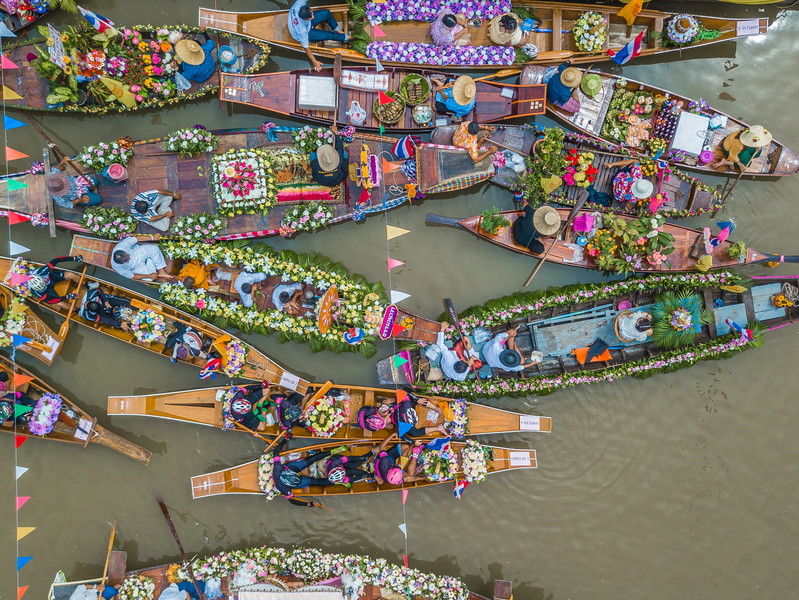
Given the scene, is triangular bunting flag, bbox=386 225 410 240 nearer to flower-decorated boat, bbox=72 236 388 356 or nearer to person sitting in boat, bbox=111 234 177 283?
flower-decorated boat, bbox=72 236 388 356

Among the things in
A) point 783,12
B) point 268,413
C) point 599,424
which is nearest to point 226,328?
point 268,413

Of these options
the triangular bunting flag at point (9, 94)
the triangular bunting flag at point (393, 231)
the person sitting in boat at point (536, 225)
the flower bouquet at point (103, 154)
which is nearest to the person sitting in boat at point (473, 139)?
the person sitting in boat at point (536, 225)

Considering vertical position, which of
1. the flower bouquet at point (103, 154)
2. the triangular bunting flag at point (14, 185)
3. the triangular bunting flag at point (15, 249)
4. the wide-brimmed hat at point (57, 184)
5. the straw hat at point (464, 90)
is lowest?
the triangular bunting flag at point (15, 249)

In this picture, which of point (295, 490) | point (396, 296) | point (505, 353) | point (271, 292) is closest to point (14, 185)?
point (271, 292)

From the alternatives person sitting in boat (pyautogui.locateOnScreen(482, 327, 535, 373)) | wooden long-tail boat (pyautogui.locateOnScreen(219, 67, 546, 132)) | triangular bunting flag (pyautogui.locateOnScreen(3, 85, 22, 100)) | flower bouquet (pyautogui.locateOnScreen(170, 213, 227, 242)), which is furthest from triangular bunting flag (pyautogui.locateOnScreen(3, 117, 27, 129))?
person sitting in boat (pyautogui.locateOnScreen(482, 327, 535, 373))

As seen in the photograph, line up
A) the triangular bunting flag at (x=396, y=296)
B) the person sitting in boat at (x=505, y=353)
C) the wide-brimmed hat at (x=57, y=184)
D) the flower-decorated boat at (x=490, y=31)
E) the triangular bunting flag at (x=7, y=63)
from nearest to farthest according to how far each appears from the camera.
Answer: the wide-brimmed hat at (x=57, y=184) → the person sitting in boat at (x=505, y=353) → the triangular bunting flag at (x=7, y=63) → the flower-decorated boat at (x=490, y=31) → the triangular bunting flag at (x=396, y=296)

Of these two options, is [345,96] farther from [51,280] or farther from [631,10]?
[51,280]

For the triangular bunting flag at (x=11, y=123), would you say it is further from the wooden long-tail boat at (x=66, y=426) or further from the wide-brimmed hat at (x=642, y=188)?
the wide-brimmed hat at (x=642, y=188)
